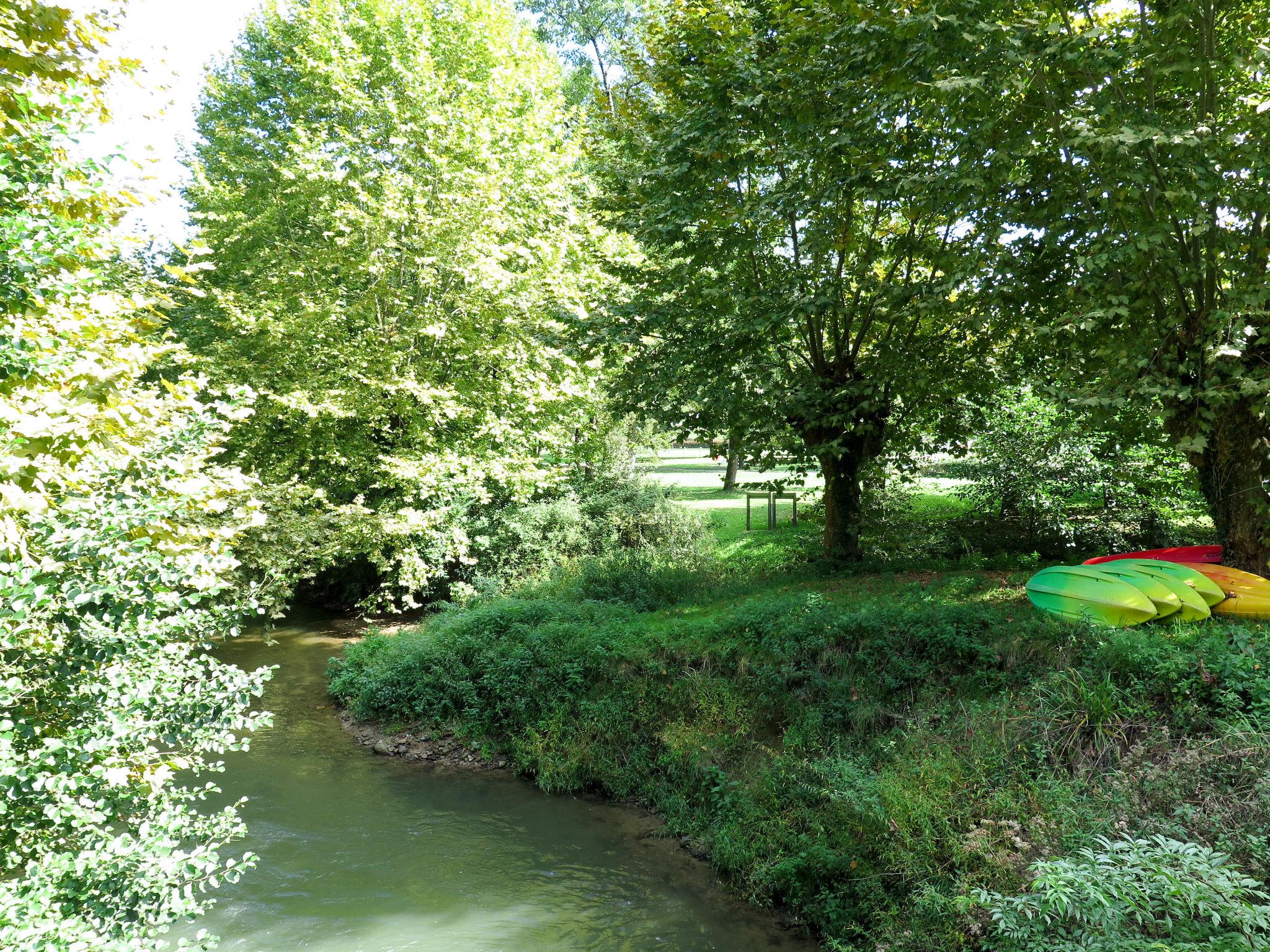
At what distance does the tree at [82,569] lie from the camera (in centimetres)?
355

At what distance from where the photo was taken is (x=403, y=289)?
15211 mm

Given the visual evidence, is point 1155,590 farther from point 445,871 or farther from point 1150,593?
point 445,871

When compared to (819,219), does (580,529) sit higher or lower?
lower

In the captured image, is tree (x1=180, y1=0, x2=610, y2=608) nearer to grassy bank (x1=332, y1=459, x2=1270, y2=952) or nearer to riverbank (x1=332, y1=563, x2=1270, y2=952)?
grassy bank (x1=332, y1=459, x2=1270, y2=952)

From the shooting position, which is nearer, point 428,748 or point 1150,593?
point 1150,593

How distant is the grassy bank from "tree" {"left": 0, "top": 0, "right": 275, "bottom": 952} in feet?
15.7

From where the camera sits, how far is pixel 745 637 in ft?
33.1

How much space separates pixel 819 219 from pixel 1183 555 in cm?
618

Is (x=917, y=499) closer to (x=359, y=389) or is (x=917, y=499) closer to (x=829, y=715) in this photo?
(x=829, y=715)

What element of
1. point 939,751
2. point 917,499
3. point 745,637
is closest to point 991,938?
point 939,751

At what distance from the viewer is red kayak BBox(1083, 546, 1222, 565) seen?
31.2 ft

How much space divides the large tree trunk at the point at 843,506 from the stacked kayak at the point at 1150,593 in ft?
12.5

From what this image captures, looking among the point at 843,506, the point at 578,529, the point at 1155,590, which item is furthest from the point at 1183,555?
the point at 578,529

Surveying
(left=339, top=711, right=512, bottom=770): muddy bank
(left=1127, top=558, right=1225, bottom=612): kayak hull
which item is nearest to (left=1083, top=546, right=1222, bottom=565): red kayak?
(left=1127, top=558, right=1225, bottom=612): kayak hull
